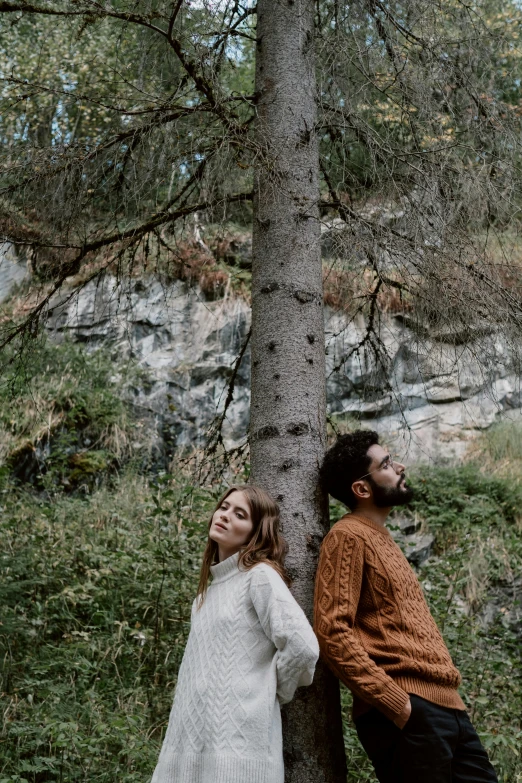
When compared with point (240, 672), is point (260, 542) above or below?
above

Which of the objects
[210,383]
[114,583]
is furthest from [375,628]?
[210,383]

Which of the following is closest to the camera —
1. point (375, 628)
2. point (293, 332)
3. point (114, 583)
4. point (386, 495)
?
point (375, 628)

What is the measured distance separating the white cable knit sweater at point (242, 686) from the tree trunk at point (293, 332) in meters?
0.34

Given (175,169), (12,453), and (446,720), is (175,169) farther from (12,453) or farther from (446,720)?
(12,453)

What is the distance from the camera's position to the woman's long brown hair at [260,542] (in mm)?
2906

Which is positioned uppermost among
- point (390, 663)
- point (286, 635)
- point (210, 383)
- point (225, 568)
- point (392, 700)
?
point (210, 383)

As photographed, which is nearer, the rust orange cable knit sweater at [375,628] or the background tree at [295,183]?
the rust orange cable knit sweater at [375,628]

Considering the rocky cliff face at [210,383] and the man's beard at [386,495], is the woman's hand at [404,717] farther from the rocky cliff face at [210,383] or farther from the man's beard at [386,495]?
the rocky cliff face at [210,383]

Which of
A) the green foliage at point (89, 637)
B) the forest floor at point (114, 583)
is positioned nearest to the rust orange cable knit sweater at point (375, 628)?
the forest floor at point (114, 583)

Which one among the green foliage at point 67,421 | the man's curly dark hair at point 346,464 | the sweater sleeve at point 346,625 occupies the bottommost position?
the sweater sleeve at point 346,625

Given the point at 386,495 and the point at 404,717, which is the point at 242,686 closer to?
the point at 404,717

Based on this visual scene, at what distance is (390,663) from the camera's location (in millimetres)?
2762

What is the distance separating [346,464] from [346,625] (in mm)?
707

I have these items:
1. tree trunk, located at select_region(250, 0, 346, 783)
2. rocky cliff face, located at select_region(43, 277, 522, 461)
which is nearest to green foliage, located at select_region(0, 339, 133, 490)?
rocky cliff face, located at select_region(43, 277, 522, 461)
